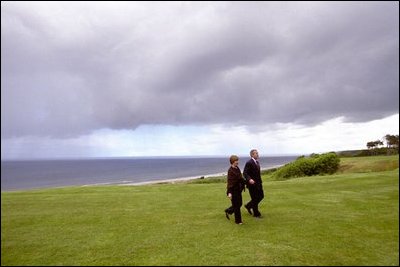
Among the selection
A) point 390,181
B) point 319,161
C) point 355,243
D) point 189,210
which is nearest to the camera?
point 355,243

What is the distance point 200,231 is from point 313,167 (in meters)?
33.6

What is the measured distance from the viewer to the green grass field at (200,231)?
1030 centimetres

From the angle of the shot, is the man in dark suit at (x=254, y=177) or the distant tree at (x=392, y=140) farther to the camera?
the distant tree at (x=392, y=140)

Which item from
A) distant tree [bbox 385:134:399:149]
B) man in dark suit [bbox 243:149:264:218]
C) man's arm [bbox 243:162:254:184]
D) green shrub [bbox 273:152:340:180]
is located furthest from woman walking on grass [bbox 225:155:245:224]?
distant tree [bbox 385:134:399:149]

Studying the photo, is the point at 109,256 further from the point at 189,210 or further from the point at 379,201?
the point at 379,201

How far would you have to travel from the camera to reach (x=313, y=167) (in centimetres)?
4391

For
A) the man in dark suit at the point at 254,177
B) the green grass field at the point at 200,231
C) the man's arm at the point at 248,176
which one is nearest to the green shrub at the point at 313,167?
the green grass field at the point at 200,231

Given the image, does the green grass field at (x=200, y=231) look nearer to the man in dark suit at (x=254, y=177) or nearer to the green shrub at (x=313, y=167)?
the man in dark suit at (x=254, y=177)

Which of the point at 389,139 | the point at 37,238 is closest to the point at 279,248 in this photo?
the point at 37,238

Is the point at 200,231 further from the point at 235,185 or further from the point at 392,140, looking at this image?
the point at 392,140

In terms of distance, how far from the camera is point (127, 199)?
2172 cm

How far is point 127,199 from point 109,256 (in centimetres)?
1130

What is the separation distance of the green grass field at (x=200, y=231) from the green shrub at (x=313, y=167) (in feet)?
70.8

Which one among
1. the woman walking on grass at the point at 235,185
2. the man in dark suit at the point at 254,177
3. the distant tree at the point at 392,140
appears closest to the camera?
the woman walking on grass at the point at 235,185
